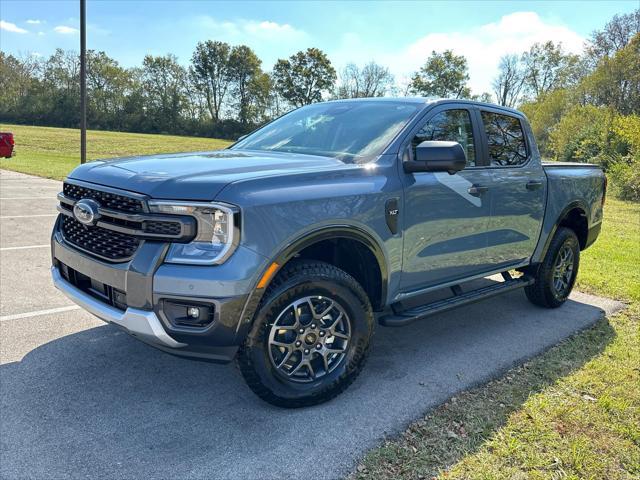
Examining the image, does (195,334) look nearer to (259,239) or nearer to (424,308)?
(259,239)

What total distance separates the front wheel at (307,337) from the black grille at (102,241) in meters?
0.80

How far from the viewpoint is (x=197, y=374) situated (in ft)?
11.5

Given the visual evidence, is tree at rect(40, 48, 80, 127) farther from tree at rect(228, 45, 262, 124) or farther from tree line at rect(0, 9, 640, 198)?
tree at rect(228, 45, 262, 124)

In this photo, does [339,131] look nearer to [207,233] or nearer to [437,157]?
[437,157]

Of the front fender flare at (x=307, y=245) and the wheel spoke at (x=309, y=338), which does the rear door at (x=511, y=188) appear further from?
the wheel spoke at (x=309, y=338)

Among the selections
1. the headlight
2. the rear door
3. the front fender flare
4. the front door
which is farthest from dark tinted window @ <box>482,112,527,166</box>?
the headlight

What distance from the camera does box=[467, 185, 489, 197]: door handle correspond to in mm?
3928

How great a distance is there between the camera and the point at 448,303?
3893 mm

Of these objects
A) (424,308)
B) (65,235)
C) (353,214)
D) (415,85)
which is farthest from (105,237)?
(415,85)

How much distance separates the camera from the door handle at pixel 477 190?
3928mm

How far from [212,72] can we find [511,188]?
84.7 meters

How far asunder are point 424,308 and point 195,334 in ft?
5.94

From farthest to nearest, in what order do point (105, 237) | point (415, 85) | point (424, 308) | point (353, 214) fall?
point (415, 85)
point (424, 308)
point (353, 214)
point (105, 237)

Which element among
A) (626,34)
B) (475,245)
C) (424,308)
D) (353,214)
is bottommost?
(424,308)
